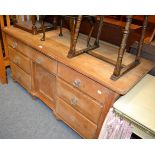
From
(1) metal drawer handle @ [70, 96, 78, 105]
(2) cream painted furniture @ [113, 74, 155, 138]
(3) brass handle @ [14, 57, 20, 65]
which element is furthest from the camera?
(3) brass handle @ [14, 57, 20, 65]

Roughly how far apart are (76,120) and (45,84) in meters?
0.44

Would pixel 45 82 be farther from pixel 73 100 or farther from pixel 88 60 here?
pixel 88 60

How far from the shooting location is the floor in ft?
4.72

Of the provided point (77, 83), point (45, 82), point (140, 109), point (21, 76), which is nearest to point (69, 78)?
point (77, 83)

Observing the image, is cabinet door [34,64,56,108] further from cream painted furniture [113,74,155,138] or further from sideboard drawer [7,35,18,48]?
cream painted furniture [113,74,155,138]

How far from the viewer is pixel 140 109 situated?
943mm

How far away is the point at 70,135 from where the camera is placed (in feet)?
4.82

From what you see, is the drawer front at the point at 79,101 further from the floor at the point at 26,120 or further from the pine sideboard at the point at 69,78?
the floor at the point at 26,120

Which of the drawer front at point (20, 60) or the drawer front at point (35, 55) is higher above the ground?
the drawer front at point (35, 55)

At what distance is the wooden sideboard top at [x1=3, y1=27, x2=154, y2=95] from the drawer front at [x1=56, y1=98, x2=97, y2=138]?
39 centimetres

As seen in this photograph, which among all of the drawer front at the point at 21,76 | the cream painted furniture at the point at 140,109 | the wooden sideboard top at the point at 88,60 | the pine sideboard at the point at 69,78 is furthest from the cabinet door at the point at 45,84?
the cream painted furniture at the point at 140,109

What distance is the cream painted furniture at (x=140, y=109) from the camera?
0.88 meters

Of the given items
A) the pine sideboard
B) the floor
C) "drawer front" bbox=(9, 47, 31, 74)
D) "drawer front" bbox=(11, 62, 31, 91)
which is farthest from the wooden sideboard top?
the floor
